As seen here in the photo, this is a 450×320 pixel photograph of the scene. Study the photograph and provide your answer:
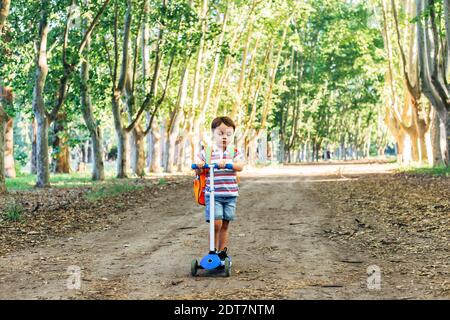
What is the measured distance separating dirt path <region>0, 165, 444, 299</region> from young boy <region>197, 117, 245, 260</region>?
662mm

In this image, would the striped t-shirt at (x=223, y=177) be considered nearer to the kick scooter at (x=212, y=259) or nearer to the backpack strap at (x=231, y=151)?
the backpack strap at (x=231, y=151)

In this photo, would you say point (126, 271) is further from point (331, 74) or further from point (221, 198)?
point (331, 74)

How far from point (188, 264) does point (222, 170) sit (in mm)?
1321

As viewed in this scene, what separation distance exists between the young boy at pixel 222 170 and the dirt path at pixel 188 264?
662 millimetres

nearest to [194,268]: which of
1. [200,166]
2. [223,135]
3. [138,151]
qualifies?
[200,166]

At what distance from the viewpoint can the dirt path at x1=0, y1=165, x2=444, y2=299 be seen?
633 cm

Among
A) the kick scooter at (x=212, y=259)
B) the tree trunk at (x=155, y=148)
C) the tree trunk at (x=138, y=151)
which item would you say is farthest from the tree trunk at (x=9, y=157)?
the kick scooter at (x=212, y=259)

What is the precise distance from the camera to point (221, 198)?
7523 millimetres

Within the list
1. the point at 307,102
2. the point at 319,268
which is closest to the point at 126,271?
the point at 319,268

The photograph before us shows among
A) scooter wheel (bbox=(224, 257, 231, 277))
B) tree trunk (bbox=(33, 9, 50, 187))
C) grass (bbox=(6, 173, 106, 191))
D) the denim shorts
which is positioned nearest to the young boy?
the denim shorts

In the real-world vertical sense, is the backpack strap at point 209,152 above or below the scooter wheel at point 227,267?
above

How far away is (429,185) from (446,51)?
26.4ft

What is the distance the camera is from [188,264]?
26.1 ft

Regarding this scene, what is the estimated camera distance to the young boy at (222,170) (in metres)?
7.41
